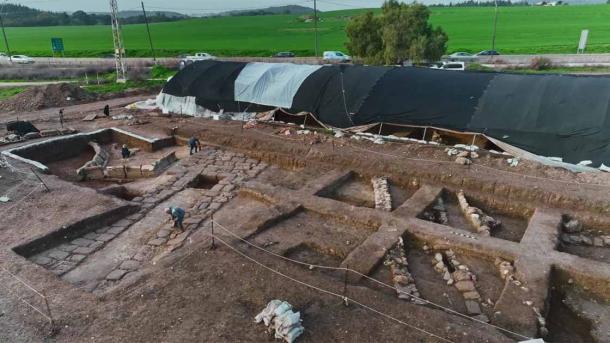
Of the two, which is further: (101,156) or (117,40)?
(117,40)

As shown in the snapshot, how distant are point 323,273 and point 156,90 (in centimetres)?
2315

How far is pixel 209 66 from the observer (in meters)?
21.6

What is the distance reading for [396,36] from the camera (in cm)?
2709

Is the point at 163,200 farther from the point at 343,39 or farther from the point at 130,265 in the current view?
the point at 343,39

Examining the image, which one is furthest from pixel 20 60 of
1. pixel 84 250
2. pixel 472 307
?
pixel 472 307

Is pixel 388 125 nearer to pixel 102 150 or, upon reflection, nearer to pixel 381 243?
pixel 381 243

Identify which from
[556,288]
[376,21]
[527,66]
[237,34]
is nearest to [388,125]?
[556,288]

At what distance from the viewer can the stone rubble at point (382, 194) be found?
36.0ft

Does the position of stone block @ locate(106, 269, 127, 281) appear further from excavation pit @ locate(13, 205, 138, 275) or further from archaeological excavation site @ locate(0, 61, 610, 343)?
excavation pit @ locate(13, 205, 138, 275)

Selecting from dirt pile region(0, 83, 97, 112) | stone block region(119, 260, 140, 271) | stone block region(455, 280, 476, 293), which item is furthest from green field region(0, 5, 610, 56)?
stone block region(119, 260, 140, 271)

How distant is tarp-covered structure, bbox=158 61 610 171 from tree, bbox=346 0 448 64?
10.6 m

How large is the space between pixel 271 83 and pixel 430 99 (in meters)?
7.34

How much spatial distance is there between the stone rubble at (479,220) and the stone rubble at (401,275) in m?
2.08

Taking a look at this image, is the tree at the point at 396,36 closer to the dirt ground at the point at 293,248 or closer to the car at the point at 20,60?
the dirt ground at the point at 293,248
